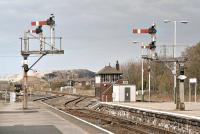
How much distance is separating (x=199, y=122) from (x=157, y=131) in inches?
128

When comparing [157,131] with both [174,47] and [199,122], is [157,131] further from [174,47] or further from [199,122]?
[174,47]

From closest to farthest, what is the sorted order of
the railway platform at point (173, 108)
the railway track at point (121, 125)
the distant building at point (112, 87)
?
the railway track at point (121, 125), the railway platform at point (173, 108), the distant building at point (112, 87)

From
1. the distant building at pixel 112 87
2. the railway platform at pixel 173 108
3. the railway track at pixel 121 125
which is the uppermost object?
the distant building at pixel 112 87

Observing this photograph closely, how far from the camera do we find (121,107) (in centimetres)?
3625

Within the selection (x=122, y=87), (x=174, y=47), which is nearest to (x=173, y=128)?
(x=174, y=47)

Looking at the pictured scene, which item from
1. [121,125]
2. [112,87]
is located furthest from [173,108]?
[112,87]

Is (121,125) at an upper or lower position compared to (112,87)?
lower

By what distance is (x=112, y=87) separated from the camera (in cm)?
6188

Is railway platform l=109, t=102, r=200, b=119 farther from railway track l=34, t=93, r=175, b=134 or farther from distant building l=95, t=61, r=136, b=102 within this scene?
distant building l=95, t=61, r=136, b=102

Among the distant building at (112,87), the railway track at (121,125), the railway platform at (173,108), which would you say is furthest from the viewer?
the distant building at (112,87)

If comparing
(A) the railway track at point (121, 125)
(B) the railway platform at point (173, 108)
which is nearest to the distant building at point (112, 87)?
(B) the railway platform at point (173, 108)

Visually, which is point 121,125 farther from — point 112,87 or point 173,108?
point 112,87

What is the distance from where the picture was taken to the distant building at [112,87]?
56.1 metres

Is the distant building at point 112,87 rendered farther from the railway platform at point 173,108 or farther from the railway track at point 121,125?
the railway track at point 121,125
